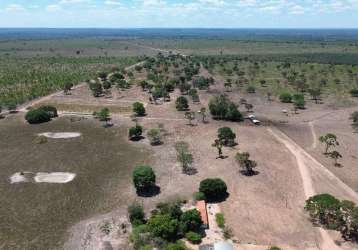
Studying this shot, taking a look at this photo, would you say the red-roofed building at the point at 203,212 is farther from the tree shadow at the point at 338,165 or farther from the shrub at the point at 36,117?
the shrub at the point at 36,117

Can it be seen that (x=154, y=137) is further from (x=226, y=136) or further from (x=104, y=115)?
(x=104, y=115)

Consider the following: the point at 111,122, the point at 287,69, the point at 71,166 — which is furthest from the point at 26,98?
the point at 287,69

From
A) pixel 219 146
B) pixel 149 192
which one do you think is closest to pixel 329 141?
pixel 219 146

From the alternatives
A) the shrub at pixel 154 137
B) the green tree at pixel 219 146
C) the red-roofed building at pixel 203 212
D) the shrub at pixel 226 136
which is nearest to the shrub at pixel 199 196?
the red-roofed building at pixel 203 212

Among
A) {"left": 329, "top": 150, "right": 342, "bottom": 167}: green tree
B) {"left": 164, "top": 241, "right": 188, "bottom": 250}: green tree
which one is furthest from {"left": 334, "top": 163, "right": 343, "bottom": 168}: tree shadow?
{"left": 164, "top": 241, "right": 188, "bottom": 250}: green tree

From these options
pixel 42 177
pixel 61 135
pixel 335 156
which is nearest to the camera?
pixel 42 177

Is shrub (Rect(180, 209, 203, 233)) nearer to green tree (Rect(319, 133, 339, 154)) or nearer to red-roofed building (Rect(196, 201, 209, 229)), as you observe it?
red-roofed building (Rect(196, 201, 209, 229))

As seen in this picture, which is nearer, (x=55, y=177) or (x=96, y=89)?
(x=55, y=177)
